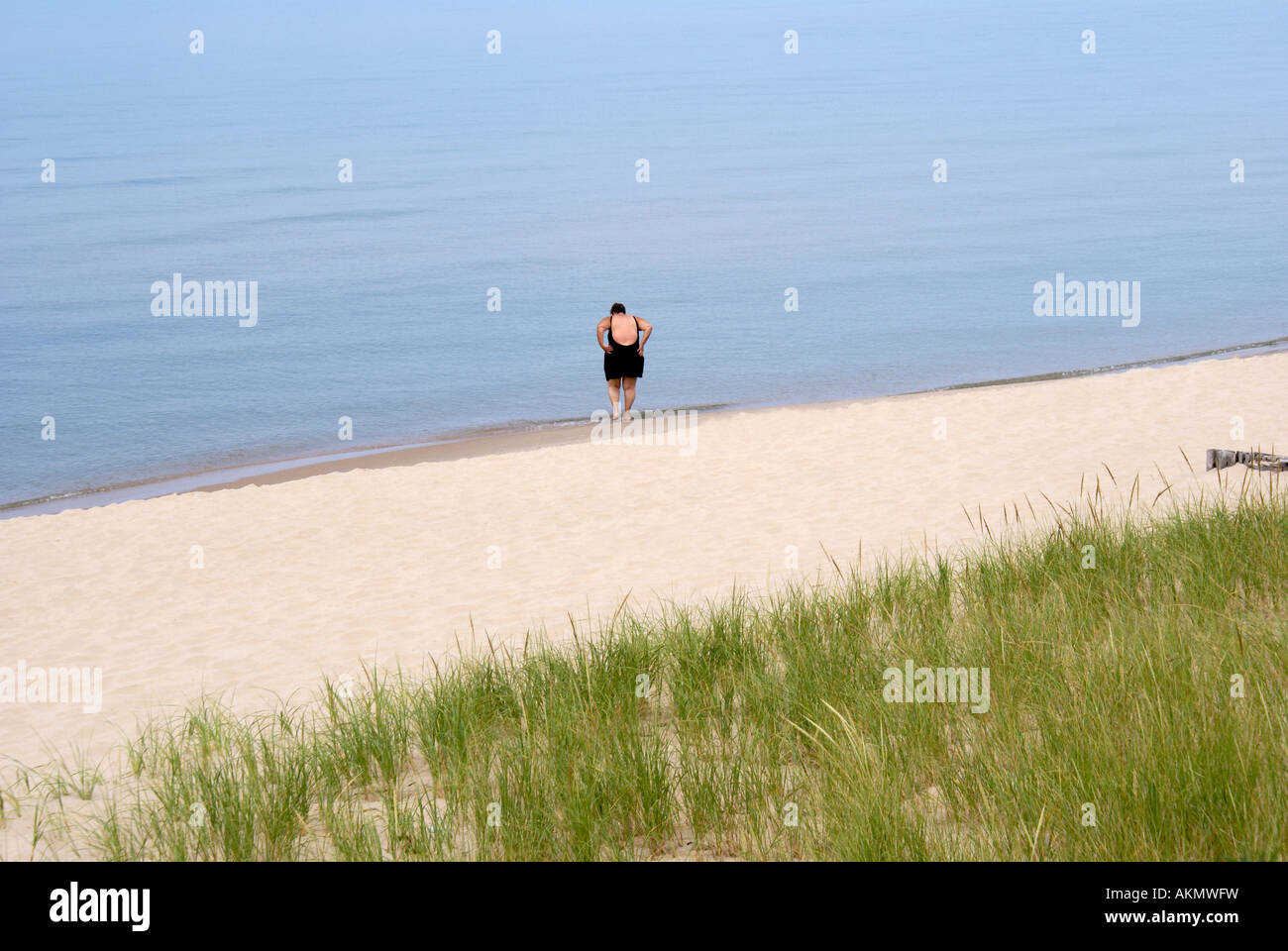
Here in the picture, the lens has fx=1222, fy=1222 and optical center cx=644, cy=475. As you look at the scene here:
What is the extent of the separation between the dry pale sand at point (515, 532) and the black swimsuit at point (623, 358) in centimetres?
131

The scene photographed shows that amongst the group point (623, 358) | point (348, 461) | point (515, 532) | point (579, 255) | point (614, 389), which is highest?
point (579, 255)

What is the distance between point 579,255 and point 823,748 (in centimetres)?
3720

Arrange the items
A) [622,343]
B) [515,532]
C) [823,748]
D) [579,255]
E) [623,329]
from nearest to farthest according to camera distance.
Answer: [823,748], [515,532], [623,329], [622,343], [579,255]

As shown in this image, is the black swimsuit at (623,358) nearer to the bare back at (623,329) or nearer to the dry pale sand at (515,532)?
the bare back at (623,329)

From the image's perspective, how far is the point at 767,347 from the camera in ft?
91.2

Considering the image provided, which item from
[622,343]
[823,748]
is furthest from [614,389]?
[823,748]

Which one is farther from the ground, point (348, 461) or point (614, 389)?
point (614, 389)

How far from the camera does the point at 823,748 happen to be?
4754 millimetres

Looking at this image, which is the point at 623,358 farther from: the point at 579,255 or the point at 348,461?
the point at 579,255

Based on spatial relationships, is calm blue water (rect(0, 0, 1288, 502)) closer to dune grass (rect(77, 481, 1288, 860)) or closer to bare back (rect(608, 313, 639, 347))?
bare back (rect(608, 313, 639, 347))

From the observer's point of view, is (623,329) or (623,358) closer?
(623,329)
